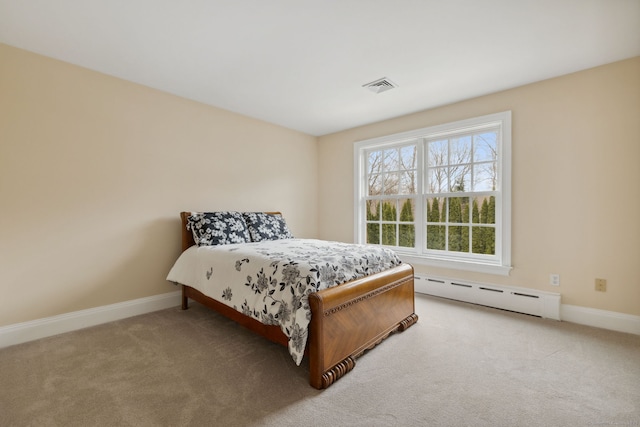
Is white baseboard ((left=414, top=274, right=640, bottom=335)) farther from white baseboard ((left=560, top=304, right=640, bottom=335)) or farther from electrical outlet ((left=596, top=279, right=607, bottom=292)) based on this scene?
electrical outlet ((left=596, top=279, right=607, bottom=292))

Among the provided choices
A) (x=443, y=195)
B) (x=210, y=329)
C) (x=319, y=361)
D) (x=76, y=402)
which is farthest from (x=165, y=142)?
(x=443, y=195)

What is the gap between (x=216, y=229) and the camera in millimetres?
2967

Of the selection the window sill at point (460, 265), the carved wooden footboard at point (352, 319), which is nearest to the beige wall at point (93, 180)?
the carved wooden footboard at point (352, 319)

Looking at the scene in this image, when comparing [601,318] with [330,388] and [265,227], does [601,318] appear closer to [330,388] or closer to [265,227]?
[330,388]

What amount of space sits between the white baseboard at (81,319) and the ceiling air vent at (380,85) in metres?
3.00

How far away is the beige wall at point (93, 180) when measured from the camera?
223cm

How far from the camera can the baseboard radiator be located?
269 centimetres

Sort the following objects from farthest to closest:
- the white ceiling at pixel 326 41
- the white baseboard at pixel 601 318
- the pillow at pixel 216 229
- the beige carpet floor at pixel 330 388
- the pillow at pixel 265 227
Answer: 1. the pillow at pixel 265 227
2. the pillow at pixel 216 229
3. the white baseboard at pixel 601 318
4. the white ceiling at pixel 326 41
5. the beige carpet floor at pixel 330 388

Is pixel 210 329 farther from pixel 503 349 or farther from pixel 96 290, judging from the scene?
pixel 503 349

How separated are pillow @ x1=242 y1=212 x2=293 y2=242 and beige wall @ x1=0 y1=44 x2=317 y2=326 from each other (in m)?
0.42

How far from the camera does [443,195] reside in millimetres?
3473

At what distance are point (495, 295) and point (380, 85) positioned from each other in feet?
8.10

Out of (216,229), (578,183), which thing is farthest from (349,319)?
(578,183)

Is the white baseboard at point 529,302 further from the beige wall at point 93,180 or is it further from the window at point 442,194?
the beige wall at point 93,180
